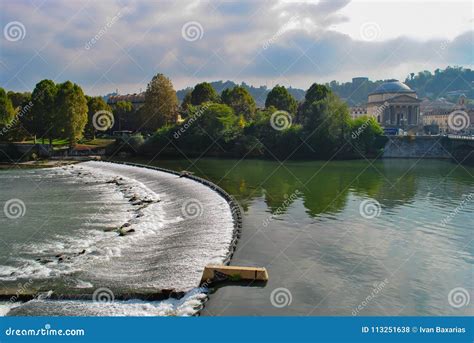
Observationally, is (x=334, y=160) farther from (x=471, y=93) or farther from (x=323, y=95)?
(x=471, y=93)

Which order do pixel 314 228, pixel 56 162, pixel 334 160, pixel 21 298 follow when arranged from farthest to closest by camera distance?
1. pixel 334 160
2. pixel 56 162
3. pixel 314 228
4. pixel 21 298

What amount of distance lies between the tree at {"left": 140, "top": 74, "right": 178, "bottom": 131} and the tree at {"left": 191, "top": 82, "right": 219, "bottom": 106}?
39.3 ft

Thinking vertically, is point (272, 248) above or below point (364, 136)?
below

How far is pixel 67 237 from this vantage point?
19.3 metres

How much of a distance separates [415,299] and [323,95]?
66.4 metres

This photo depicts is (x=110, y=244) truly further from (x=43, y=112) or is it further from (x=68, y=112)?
(x=43, y=112)

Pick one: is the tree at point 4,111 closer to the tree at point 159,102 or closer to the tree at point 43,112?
the tree at point 43,112

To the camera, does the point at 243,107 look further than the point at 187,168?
Yes

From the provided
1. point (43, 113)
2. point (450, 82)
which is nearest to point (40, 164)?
point (43, 113)

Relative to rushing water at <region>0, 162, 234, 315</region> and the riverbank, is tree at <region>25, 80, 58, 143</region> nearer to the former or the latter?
the riverbank

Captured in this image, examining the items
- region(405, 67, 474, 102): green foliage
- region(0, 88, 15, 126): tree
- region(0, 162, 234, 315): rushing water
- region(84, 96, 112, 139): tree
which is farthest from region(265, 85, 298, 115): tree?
region(405, 67, 474, 102): green foliage

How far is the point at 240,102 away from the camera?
3159 inches

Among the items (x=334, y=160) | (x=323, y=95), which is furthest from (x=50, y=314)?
(x=323, y=95)

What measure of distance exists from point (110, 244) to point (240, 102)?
64.3m
